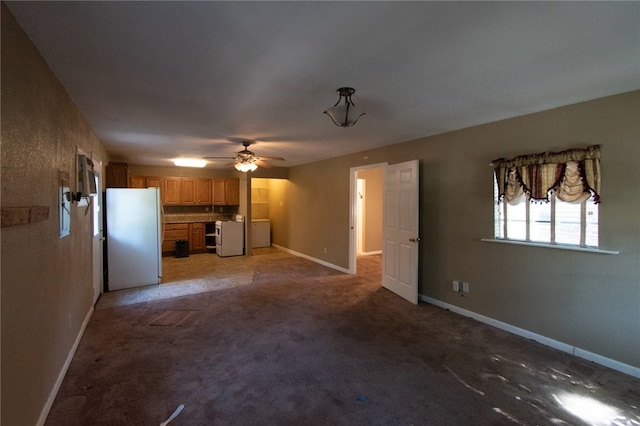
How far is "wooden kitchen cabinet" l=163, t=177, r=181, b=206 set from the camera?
7.85 metres

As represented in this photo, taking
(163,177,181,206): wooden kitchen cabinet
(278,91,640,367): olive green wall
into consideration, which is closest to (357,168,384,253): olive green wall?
(278,91,640,367): olive green wall

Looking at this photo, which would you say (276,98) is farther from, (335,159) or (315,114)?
(335,159)

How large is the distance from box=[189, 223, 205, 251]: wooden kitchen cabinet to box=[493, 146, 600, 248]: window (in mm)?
6934

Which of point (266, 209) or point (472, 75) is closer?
point (472, 75)

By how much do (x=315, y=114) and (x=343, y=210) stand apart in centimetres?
305

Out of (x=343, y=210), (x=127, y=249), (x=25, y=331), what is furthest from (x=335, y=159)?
(x=25, y=331)

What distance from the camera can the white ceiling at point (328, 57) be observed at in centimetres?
156

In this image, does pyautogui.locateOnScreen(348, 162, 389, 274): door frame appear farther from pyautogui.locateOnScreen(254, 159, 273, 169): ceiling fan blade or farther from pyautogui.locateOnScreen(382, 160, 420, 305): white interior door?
pyautogui.locateOnScreen(254, 159, 273, 169): ceiling fan blade

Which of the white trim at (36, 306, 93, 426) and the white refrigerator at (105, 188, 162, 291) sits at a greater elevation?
the white refrigerator at (105, 188, 162, 291)

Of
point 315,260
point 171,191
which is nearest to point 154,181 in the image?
point 171,191

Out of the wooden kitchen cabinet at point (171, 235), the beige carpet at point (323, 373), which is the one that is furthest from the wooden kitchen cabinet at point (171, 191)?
the beige carpet at point (323, 373)

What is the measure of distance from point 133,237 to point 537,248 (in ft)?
18.4

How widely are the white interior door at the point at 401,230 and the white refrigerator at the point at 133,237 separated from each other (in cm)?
380

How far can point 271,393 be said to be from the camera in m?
2.29
